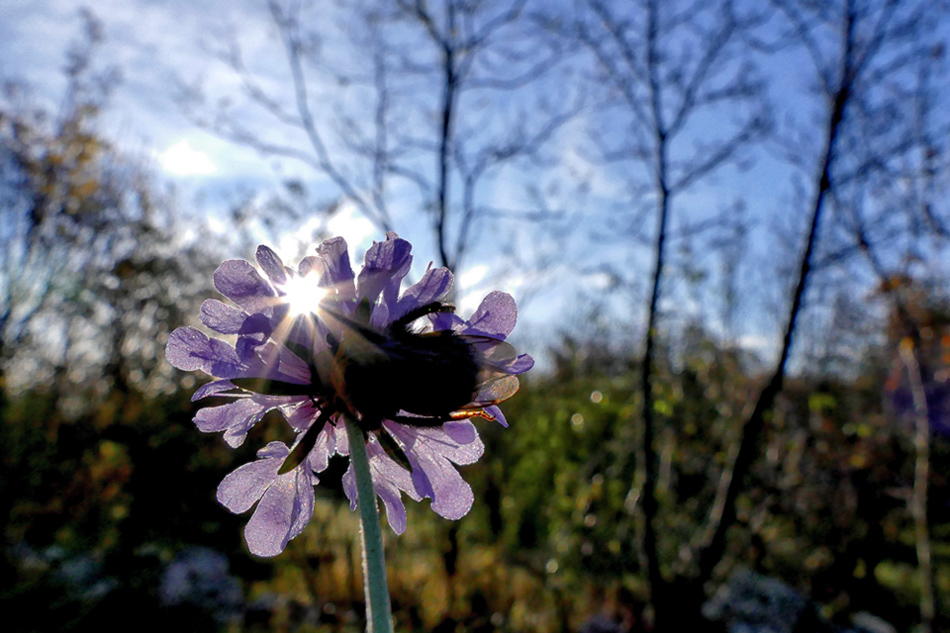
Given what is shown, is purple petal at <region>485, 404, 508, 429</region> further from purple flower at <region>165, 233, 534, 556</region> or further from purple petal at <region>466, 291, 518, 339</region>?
purple petal at <region>466, 291, 518, 339</region>

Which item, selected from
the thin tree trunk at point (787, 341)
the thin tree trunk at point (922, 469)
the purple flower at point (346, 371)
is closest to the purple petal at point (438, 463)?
the purple flower at point (346, 371)

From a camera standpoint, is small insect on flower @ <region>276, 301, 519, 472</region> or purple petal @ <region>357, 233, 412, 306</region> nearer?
small insect on flower @ <region>276, 301, 519, 472</region>

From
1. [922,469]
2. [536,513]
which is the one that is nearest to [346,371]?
[922,469]

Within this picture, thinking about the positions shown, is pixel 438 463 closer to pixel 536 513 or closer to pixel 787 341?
pixel 787 341

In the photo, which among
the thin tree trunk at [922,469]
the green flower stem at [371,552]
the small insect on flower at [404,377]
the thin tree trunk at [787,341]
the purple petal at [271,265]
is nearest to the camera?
the green flower stem at [371,552]

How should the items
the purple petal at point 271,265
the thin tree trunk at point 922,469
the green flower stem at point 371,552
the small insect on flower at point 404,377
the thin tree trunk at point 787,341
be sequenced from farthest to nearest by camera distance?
the thin tree trunk at point 922,469
the thin tree trunk at point 787,341
the purple petal at point 271,265
the small insect on flower at point 404,377
the green flower stem at point 371,552

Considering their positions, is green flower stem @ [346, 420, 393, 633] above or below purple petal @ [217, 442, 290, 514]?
below

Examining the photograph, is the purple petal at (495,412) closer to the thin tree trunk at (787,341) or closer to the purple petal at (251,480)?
the purple petal at (251,480)

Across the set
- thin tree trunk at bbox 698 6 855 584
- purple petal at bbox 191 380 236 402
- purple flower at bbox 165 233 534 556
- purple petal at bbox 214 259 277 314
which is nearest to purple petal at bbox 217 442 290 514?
purple flower at bbox 165 233 534 556
